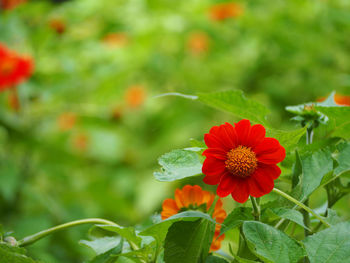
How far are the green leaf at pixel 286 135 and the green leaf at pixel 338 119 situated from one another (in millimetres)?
65

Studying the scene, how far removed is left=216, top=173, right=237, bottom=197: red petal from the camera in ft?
1.20

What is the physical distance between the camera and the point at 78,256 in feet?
4.50

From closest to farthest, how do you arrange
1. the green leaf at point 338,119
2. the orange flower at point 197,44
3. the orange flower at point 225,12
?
the green leaf at point 338,119, the orange flower at point 225,12, the orange flower at point 197,44

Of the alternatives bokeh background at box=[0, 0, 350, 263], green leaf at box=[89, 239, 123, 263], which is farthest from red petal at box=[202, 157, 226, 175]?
bokeh background at box=[0, 0, 350, 263]

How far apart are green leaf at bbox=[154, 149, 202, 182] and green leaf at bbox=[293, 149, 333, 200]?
0.28 feet

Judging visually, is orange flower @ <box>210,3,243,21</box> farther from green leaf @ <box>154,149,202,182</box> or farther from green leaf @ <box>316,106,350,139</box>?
green leaf @ <box>154,149,202,182</box>

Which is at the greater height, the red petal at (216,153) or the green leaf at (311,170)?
the red petal at (216,153)

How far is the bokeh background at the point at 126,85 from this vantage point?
142 cm

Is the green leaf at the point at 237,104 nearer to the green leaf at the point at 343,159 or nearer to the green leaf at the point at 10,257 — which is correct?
the green leaf at the point at 343,159

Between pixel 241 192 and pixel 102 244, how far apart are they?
14cm

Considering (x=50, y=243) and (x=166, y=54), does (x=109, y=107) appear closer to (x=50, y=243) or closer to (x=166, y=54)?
(x=166, y=54)

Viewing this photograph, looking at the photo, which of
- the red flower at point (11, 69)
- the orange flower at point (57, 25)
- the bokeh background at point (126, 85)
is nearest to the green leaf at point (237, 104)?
the bokeh background at point (126, 85)

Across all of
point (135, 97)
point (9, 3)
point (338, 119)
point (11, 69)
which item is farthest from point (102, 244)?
point (135, 97)

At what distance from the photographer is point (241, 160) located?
1.21 ft
